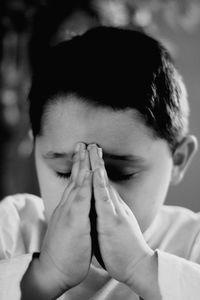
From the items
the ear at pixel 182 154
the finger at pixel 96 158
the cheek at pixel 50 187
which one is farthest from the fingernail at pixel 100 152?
the ear at pixel 182 154

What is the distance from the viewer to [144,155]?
2.72ft

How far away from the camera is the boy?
735 mm

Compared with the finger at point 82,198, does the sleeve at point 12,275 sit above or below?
below

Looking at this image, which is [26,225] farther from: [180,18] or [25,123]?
[180,18]

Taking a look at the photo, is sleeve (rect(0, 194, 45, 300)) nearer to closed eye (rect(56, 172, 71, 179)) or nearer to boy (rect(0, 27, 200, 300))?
boy (rect(0, 27, 200, 300))

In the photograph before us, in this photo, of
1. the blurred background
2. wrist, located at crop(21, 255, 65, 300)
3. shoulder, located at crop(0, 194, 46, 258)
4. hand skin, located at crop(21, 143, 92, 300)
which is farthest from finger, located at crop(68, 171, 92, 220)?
the blurred background

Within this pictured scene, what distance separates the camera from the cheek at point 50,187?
2.79 ft

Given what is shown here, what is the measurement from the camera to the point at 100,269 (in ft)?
2.97

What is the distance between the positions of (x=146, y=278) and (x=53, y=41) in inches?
37.7

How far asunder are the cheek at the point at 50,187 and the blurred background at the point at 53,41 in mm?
620

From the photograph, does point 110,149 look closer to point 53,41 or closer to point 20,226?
point 20,226

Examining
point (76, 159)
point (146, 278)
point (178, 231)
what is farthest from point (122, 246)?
point (178, 231)

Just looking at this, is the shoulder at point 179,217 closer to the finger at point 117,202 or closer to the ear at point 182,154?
the ear at point 182,154

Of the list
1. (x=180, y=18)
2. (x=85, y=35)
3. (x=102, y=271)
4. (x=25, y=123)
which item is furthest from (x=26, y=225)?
(x=180, y=18)
